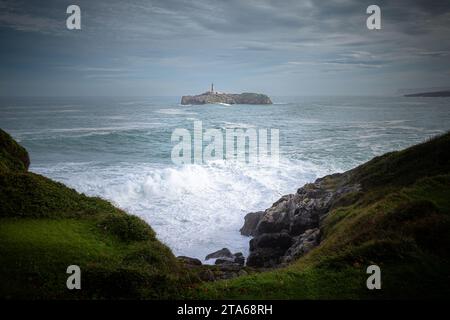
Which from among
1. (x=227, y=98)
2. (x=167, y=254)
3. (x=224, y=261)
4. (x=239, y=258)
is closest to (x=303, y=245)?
(x=239, y=258)

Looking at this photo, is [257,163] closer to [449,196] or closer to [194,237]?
[194,237]

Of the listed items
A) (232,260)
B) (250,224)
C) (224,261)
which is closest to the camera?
(224,261)

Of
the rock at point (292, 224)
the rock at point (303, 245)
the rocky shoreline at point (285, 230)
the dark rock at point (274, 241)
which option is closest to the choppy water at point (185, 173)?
the rocky shoreline at point (285, 230)

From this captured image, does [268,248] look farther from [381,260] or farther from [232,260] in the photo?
[381,260]

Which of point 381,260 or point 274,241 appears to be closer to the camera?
point 381,260

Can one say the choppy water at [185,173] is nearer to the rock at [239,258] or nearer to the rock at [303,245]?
the rock at [239,258]

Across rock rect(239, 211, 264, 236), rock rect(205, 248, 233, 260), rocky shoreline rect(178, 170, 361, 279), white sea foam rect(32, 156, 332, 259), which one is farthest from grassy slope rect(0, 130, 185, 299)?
rock rect(239, 211, 264, 236)
